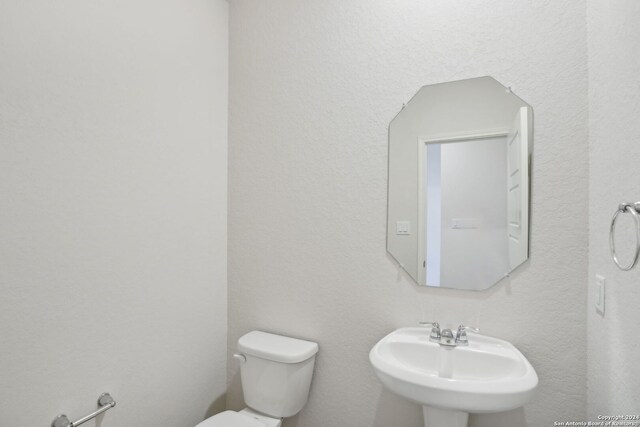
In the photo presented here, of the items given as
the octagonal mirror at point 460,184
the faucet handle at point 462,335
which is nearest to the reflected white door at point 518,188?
the octagonal mirror at point 460,184

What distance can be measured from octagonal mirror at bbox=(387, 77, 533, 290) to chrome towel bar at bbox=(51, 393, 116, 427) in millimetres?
1271

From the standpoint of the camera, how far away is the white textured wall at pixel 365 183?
1.16m

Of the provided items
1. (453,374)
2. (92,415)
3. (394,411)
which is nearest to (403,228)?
(453,374)

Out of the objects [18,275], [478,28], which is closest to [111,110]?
[18,275]

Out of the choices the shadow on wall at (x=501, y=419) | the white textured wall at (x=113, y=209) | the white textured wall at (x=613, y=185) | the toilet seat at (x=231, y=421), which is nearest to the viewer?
the white textured wall at (x=613, y=185)

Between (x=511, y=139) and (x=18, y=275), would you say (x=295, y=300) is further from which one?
(x=511, y=139)

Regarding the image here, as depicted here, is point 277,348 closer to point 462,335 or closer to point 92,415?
point 92,415

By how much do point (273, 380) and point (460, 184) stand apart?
1.24 m

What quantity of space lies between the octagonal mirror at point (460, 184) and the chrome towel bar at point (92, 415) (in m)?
1.27

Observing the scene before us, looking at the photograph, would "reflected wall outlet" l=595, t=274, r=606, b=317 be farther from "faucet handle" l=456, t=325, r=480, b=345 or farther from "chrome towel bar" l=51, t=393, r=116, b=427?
"chrome towel bar" l=51, t=393, r=116, b=427

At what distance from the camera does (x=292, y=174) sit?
64.7 inches

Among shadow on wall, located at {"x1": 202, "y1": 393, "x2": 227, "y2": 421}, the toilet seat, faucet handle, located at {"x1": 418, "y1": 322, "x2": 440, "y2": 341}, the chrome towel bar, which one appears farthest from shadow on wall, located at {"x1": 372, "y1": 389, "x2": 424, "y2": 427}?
the chrome towel bar

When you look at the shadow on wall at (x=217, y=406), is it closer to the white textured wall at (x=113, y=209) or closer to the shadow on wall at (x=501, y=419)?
the white textured wall at (x=113, y=209)

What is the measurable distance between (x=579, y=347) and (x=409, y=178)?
35.5 inches
